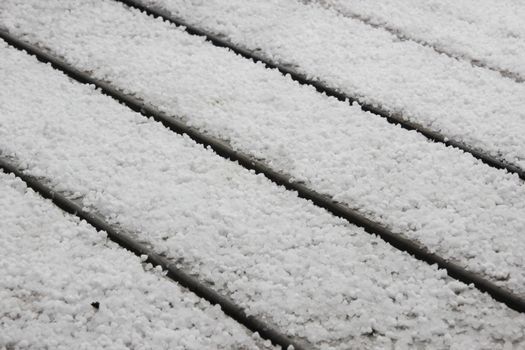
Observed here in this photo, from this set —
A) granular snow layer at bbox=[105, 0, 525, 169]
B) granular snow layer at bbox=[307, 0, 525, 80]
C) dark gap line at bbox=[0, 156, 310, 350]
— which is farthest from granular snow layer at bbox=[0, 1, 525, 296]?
granular snow layer at bbox=[307, 0, 525, 80]

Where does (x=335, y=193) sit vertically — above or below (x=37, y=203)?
above

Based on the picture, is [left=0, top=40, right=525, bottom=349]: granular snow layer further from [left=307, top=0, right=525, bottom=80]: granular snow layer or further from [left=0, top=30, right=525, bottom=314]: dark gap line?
Answer: [left=307, top=0, right=525, bottom=80]: granular snow layer

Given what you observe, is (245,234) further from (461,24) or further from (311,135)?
(461,24)

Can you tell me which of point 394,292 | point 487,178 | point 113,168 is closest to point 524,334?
point 394,292

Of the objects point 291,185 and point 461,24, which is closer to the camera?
point 291,185

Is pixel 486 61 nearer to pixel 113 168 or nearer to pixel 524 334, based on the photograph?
pixel 524 334

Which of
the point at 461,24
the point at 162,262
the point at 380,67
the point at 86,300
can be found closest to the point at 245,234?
the point at 162,262
